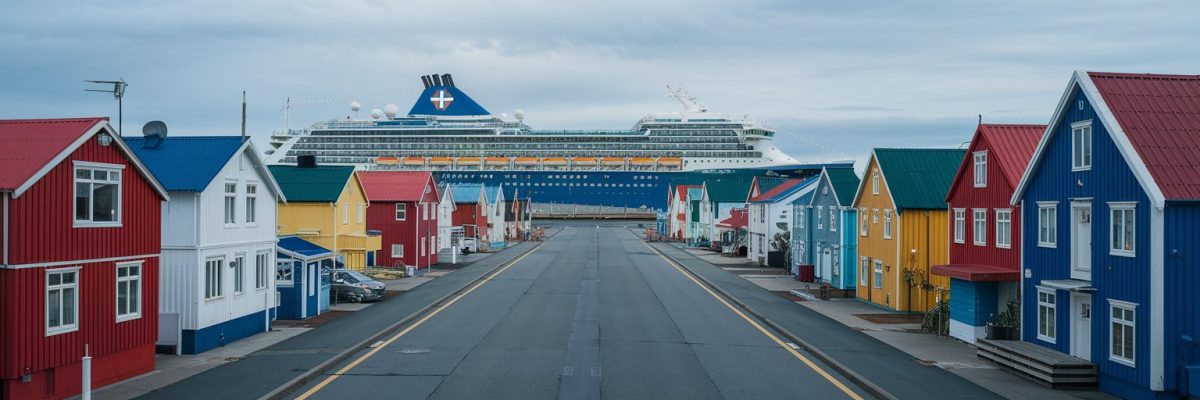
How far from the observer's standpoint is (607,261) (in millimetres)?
58156

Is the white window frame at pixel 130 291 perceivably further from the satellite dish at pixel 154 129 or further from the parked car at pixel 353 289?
the parked car at pixel 353 289

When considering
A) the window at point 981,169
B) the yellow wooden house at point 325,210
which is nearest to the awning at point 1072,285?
the window at point 981,169

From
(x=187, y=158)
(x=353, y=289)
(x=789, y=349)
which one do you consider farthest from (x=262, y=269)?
(x=789, y=349)

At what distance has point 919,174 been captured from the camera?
106ft

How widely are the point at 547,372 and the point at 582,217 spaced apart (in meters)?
129

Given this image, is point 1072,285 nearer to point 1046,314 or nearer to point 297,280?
point 1046,314

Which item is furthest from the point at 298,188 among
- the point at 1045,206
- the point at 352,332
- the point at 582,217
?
the point at 582,217

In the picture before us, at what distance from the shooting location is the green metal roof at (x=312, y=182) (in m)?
41.5

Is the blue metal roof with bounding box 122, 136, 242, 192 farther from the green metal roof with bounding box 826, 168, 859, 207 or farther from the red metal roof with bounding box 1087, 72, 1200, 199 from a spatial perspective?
the green metal roof with bounding box 826, 168, 859, 207

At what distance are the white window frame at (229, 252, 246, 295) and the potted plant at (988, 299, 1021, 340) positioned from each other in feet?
55.7

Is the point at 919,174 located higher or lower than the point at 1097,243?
higher

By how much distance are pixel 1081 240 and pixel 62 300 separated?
56.2 ft

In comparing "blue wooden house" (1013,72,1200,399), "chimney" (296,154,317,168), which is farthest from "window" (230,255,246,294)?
"chimney" (296,154,317,168)

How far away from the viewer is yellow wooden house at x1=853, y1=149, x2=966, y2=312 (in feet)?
99.3
